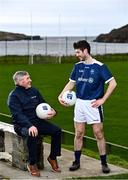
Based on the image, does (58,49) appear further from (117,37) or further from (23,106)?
(117,37)

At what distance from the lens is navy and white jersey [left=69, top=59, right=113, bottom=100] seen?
8.44 metres

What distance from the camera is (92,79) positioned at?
8.44m

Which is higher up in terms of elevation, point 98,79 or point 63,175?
point 98,79

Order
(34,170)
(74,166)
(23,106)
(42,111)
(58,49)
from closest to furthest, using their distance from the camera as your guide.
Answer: (34,170), (42,111), (23,106), (74,166), (58,49)

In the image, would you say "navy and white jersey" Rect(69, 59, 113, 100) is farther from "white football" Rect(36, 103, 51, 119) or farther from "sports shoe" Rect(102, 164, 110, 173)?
"sports shoe" Rect(102, 164, 110, 173)

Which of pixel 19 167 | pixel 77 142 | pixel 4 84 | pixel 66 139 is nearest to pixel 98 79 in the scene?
pixel 77 142

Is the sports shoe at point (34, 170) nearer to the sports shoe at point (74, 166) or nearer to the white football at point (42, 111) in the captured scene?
the sports shoe at point (74, 166)

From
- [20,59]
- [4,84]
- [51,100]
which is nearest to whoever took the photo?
[51,100]

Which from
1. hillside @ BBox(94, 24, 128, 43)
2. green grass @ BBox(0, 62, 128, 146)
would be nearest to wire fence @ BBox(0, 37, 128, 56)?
green grass @ BBox(0, 62, 128, 146)

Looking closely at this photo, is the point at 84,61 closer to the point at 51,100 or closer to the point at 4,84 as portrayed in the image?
the point at 51,100

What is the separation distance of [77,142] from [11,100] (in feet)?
3.72

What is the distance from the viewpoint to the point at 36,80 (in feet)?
91.8

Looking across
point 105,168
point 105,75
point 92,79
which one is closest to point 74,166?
point 105,168

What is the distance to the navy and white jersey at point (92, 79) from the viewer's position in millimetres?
8438
